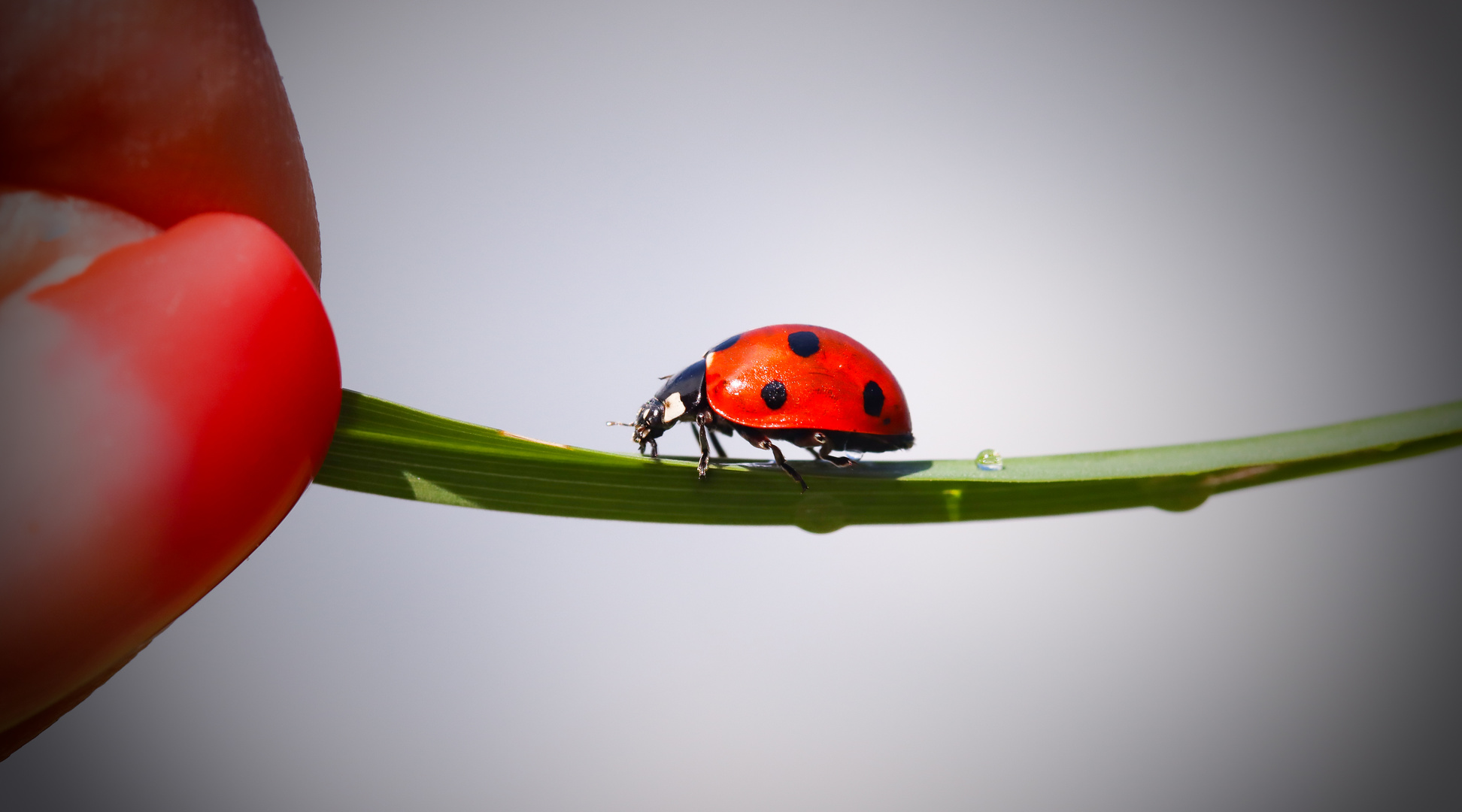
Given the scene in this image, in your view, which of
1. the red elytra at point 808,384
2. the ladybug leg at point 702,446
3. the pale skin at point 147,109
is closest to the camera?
the pale skin at point 147,109

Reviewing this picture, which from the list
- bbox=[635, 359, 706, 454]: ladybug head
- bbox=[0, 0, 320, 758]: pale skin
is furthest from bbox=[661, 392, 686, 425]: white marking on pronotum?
bbox=[0, 0, 320, 758]: pale skin

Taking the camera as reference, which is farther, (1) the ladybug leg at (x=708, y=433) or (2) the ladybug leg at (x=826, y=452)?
(1) the ladybug leg at (x=708, y=433)

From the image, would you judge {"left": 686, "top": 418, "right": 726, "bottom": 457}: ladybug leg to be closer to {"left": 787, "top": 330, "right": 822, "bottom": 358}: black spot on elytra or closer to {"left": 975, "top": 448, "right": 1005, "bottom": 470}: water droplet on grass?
{"left": 787, "top": 330, "right": 822, "bottom": 358}: black spot on elytra

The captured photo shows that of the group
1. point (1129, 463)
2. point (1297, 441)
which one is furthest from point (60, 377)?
point (1297, 441)

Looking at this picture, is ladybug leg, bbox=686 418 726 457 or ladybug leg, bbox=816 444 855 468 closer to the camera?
ladybug leg, bbox=816 444 855 468

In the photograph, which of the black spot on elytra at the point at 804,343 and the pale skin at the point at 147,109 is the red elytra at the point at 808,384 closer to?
the black spot on elytra at the point at 804,343

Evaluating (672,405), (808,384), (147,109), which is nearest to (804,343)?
(808,384)

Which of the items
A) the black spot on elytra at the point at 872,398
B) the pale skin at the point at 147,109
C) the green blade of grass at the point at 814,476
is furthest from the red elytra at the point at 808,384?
the pale skin at the point at 147,109

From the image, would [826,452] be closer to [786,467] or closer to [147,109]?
[786,467]
